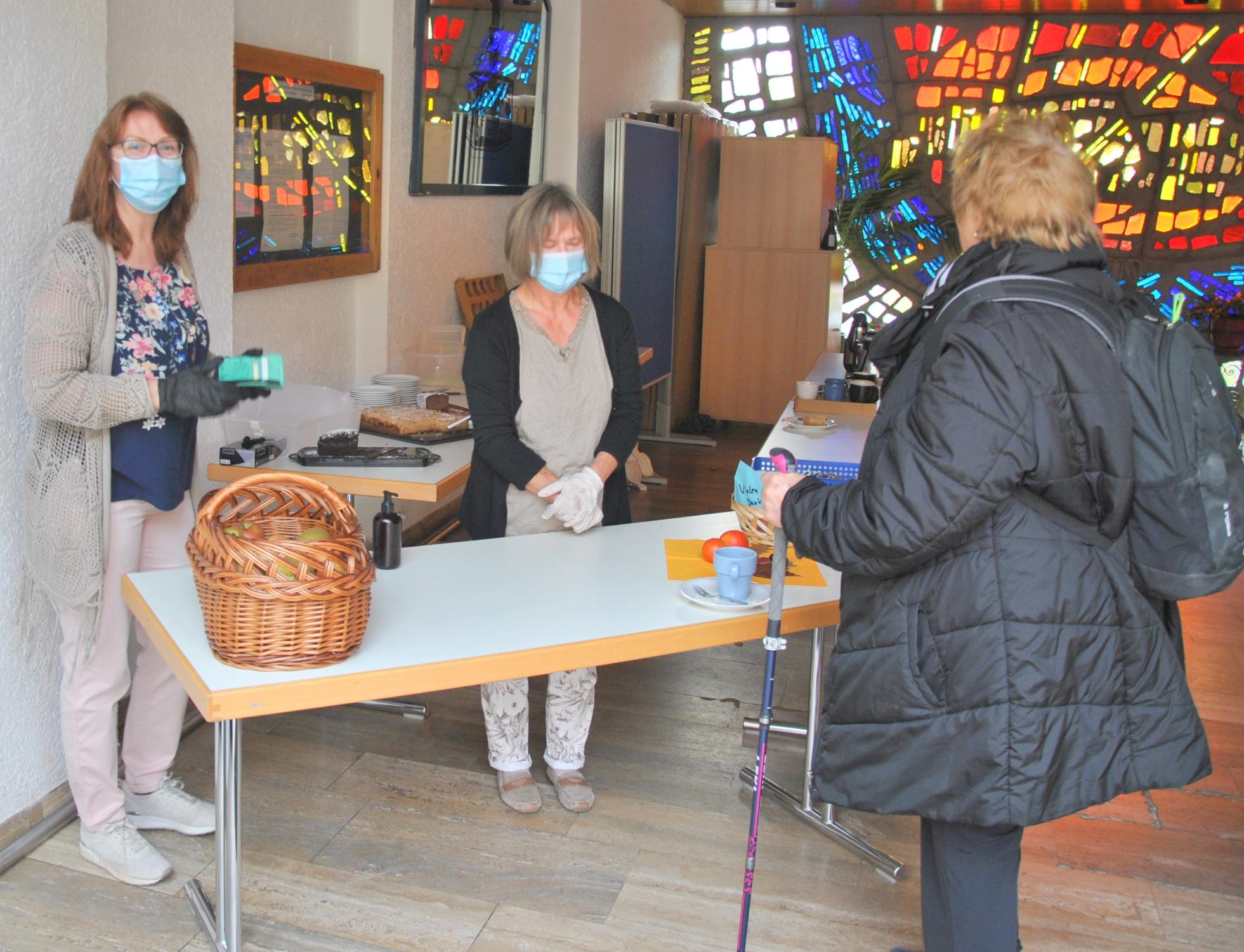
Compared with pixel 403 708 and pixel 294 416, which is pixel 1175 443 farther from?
pixel 294 416

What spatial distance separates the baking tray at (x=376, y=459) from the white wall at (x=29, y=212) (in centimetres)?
81

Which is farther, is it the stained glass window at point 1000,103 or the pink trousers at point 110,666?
the stained glass window at point 1000,103

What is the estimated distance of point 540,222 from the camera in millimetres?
2654

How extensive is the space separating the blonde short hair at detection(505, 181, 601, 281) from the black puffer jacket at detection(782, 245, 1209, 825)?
1019 mm

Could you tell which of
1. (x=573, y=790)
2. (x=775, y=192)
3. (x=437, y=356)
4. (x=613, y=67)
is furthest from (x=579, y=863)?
(x=775, y=192)

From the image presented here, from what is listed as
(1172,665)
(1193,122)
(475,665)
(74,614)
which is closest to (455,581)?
(475,665)

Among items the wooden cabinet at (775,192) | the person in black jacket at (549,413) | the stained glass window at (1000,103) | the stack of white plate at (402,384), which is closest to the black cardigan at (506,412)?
the person in black jacket at (549,413)

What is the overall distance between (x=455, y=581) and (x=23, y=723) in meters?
1.06

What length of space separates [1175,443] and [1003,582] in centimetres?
30

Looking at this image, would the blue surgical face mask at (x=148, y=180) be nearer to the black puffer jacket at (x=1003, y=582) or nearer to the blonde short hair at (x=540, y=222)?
the blonde short hair at (x=540, y=222)

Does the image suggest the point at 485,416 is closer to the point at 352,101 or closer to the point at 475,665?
the point at 475,665

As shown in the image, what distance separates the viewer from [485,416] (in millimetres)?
2730

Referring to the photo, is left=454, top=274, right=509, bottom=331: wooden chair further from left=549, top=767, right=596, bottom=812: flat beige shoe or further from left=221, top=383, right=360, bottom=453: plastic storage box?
left=549, top=767, right=596, bottom=812: flat beige shoe

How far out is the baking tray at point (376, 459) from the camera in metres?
3.25
